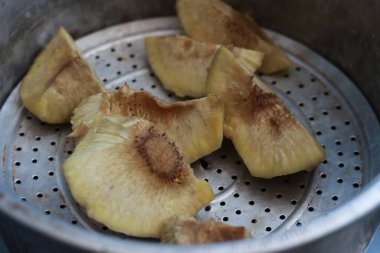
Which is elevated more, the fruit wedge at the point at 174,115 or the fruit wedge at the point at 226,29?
the fruit wedge at the point at 226,29

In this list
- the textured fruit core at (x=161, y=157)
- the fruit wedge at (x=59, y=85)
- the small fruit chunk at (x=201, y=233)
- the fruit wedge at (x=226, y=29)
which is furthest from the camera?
the fruit wedge at (x=226, y=29)

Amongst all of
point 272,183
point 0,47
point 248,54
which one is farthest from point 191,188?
point 0,47

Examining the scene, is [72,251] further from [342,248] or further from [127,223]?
[342,248]

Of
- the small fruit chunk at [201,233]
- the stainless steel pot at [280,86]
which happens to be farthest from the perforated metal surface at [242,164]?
the small fruit chunk at [201,233]

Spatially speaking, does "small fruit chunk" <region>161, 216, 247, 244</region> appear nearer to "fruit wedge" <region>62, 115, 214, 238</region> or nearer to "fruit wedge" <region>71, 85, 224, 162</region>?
"fruit wedge" <region>62, 115, 214, 238</region>

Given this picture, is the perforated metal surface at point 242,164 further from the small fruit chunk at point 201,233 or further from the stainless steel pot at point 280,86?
the small fruit chunk at point 201,233

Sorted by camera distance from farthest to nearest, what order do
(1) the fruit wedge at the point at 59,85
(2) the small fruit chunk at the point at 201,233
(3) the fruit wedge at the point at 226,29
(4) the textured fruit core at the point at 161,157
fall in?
(3) the fruit wedge at the point at 226,29 → (1) the fruit wedge at the point at 59,85 → (4) the textured fruit core at the point at 161,157 → (2) the small fruit chunk at the point at 201,233

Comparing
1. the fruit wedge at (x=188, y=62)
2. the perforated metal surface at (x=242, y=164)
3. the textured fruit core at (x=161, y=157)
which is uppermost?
the fruit wedge at (x=188, y=62)

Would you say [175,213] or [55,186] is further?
[55,186]
